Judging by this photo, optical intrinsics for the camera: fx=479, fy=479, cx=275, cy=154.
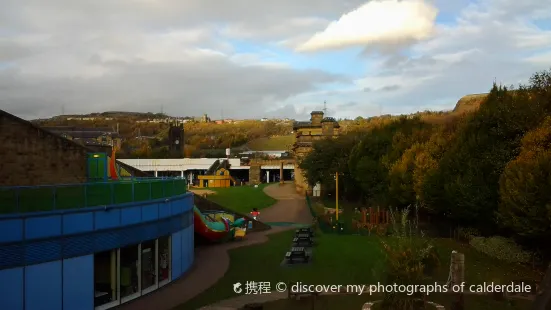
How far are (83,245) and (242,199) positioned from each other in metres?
44.2

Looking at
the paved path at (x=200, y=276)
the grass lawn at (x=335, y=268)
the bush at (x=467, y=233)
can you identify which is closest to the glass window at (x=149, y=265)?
the paved path at (x=200, y=276)

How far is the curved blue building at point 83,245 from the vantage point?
1562 centimetres

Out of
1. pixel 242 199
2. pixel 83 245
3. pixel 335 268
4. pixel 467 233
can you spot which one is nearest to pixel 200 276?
pixel 335 268

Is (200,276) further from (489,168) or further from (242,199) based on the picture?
(242,199)

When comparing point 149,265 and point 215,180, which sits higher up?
point 215,180

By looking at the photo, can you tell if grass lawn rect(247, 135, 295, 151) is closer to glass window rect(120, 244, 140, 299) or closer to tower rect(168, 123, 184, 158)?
tower rect(168, 123, 184, 158)

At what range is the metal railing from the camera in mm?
15867

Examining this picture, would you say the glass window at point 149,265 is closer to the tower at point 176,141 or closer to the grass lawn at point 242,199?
the grass lawn at point 242,199

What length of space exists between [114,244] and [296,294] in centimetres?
727

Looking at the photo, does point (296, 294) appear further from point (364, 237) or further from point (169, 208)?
point (364, 237)

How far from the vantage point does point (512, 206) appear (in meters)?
22.3

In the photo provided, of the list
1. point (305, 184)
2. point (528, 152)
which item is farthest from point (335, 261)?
point (305, 184)

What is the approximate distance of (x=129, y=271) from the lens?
63.2ft

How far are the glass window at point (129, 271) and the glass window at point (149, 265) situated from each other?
0.52 m
